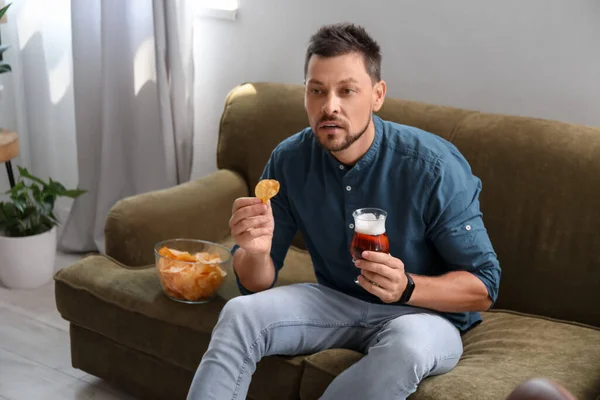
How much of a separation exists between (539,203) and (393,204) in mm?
Result: 546

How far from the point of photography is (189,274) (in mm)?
2291

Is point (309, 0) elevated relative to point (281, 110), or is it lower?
elevated

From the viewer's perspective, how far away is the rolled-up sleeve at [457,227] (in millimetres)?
2008

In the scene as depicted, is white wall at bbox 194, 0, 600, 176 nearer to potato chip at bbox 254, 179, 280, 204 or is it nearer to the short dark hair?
the short dark hair

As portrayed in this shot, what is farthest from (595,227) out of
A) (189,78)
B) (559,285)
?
(189,78)

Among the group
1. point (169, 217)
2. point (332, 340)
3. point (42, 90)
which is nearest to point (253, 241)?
point (332, 340)

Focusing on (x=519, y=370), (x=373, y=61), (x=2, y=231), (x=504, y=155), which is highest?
(x=373, y=61)

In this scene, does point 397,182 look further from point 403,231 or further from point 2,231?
point 2,231

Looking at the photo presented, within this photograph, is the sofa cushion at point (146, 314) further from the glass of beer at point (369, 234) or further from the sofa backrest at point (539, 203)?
the sofa backrest at point (539, 203)

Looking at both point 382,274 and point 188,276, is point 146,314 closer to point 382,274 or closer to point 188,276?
point 188,276

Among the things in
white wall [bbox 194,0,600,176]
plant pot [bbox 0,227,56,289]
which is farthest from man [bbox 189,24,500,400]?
plant pot [bbox 0,227,56,289]

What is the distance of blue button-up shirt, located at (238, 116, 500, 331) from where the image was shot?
2025 millimetres

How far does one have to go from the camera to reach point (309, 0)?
3.12 m

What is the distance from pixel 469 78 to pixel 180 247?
3.85ft
